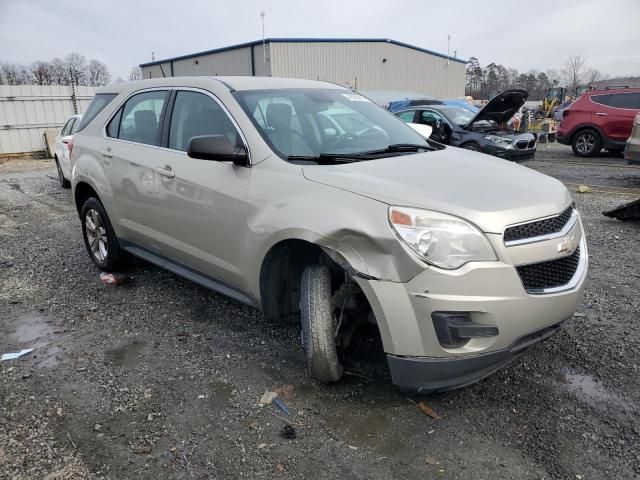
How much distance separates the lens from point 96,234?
509 cm

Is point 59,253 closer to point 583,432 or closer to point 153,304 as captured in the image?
point 153,304

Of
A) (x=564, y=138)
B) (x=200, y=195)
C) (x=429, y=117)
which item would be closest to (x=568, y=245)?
(x=200, y=195)

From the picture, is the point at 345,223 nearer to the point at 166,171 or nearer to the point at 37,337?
the point at 166,171

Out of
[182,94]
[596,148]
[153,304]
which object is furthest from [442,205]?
[596,148]

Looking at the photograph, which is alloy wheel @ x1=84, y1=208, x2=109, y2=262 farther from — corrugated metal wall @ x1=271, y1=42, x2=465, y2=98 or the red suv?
corrugated metal wall @ x1=271, y1=42, x2=465, y2=98

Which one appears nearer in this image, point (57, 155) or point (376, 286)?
point (376, 286)

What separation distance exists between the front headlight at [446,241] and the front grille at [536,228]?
154mm

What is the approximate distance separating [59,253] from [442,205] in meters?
4.99

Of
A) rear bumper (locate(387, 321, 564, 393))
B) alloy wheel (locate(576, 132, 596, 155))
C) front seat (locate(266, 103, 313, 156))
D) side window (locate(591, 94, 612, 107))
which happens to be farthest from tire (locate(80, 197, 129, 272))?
alloy wheel (locate(576, 132, 596, 155))

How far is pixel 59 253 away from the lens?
5.96m

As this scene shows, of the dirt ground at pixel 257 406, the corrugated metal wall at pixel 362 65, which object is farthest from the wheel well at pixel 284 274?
the corrugated metal wall at pixel 362 65

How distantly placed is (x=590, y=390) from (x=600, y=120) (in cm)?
1254

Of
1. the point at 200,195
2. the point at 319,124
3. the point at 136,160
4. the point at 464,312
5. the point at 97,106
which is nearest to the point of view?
the point at 464,312

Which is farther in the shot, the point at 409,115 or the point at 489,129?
the point at 409,115
